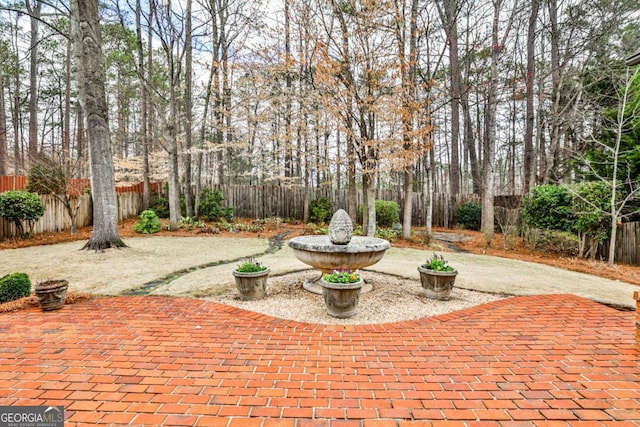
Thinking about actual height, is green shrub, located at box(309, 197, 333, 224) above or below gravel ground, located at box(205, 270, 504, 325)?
above

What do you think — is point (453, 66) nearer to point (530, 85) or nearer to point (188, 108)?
point (530, 85)

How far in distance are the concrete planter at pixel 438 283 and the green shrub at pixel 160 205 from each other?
1253cm

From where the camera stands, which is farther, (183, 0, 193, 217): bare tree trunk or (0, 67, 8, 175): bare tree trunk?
(0, 67, 8, 175): bare tree trunk

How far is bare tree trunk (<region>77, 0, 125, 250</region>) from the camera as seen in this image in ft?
24.2

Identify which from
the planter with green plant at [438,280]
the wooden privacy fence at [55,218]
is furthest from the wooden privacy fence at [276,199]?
the planter with green plant at [438,280]

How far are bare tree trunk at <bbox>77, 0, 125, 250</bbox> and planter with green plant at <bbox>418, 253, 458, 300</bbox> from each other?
7493mm

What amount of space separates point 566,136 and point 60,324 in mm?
16693

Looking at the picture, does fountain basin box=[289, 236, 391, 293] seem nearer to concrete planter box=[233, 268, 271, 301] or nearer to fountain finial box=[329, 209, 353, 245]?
fountain finial box=[329, 209, 353, 245]

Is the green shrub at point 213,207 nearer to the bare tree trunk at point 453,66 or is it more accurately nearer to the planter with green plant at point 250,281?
the planter with green plant at point 250,281

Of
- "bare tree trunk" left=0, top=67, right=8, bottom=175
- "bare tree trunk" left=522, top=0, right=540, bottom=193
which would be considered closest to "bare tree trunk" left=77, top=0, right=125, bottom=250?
"bare tree trunk" left=0, top=67, right=8, bottom=175

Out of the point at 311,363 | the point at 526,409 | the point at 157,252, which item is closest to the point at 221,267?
the point at 157,252

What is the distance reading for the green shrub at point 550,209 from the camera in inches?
329

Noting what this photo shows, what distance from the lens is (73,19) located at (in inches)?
292

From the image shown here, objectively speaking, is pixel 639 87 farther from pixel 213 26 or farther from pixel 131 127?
pixel 131 127
